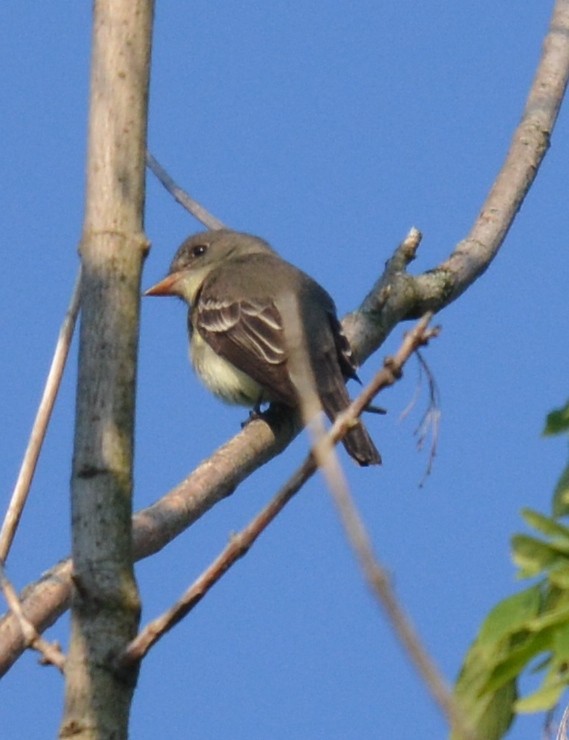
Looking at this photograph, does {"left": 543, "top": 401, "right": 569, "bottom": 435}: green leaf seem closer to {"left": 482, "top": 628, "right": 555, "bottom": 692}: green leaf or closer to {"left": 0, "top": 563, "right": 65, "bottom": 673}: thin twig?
{"left": 482, "top": 628, "right": 555, "bottom": 692}: green leaf

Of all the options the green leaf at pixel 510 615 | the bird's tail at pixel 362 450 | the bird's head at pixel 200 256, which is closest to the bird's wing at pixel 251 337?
the bird's tail at pixel 362 450

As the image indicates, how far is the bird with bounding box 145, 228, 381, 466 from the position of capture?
24.9 feet

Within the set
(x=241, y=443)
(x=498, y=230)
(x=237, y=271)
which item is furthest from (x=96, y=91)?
(x=237, y=271)

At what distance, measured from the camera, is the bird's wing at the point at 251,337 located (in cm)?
802

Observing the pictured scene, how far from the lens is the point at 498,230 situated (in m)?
6.50

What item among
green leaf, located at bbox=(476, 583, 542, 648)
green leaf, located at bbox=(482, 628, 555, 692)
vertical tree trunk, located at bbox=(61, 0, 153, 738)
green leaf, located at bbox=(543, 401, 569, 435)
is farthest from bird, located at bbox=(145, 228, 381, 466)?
green leaf, located at bbox=(482, 628, 555, 692)

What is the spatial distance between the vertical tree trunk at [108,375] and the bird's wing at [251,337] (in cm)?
452

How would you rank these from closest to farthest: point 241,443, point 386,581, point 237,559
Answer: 1. point 386,581
2. point 237,559
3. point 241,443

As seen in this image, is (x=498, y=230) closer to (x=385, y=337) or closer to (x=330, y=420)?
(x=385, y=337)

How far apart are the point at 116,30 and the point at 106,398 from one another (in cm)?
85

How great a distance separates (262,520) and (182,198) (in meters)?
4.13

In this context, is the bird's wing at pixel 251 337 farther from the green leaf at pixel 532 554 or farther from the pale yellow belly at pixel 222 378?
the green leaf at pixel 532 554

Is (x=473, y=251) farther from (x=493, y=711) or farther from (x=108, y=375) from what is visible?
(x=493, y=711)

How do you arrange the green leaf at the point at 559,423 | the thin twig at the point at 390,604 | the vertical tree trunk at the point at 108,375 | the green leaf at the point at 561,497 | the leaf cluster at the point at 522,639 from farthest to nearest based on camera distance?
the vertical tree trunk at the point at 108,375 → the green leaf at the point at 559,423 → the green leaf at the point at 561,497 → the leaf cluster at the point at 522,639 → the thin twig at the point at 390,604
